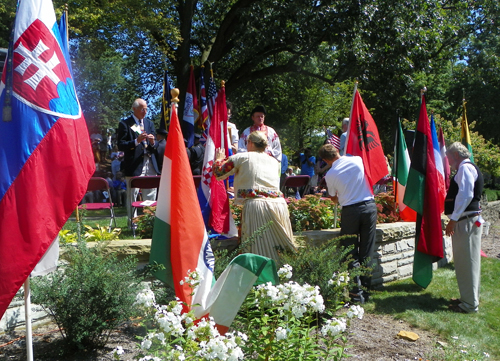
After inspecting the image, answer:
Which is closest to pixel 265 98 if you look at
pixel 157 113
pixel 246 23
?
pixel 157 113

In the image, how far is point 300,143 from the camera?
27172mm

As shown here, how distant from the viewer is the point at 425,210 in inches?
258

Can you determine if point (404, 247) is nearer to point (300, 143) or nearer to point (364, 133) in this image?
point (364, 133)

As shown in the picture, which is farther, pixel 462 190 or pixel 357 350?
pixel 462 190

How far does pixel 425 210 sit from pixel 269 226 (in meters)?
2.40

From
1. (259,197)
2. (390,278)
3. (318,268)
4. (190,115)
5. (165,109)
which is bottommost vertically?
(390,278)

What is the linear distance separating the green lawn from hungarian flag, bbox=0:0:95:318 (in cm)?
341

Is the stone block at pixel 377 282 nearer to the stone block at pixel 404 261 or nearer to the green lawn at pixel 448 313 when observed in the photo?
the green lawn at pixel 448 313

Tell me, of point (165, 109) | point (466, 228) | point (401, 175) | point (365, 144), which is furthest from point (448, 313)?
point (165, 109)

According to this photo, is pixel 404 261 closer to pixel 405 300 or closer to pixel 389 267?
pixel 389 267

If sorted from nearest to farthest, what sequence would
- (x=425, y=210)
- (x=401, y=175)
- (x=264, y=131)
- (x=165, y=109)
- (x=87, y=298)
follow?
1. (x=87, y=298)
2. (x=425, y=210)
3. (x=264, y=131)
4. (x=401, y=175)
5. (x=165, y=109)

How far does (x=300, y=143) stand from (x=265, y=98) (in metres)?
4.09

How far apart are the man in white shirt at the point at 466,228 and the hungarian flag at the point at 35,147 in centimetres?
437

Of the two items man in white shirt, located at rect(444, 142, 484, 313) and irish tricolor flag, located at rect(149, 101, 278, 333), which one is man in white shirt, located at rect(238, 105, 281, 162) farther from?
irish tricolor flag, located at rect(149, 101, 278, 333)
